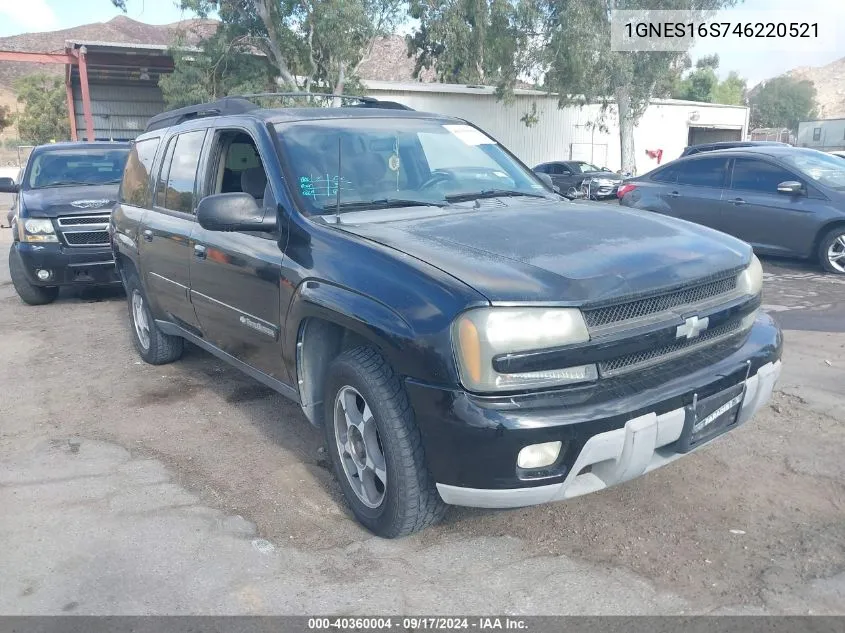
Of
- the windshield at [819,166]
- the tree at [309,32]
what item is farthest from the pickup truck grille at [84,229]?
the tree at [309,32]

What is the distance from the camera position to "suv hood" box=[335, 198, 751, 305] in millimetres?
2764

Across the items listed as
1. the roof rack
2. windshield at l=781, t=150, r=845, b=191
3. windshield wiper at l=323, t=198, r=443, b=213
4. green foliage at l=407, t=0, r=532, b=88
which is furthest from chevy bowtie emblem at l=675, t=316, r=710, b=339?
green foliage at l=407, t=0, r=532, b=88

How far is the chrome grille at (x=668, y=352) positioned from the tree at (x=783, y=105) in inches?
3198

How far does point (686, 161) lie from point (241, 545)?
29.1 ft

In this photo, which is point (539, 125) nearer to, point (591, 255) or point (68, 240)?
point (68, 240)

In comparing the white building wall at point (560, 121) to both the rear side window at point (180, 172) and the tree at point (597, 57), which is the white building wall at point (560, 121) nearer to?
the tree at point (597, 57)

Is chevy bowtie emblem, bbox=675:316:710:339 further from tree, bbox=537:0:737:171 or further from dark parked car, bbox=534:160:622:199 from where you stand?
tree, bbox=537:0:737:171

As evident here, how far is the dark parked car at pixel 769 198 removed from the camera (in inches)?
344

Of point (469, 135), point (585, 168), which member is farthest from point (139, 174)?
point (585, 168)

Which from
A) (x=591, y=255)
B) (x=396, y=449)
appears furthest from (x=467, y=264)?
(x=396, y=449)

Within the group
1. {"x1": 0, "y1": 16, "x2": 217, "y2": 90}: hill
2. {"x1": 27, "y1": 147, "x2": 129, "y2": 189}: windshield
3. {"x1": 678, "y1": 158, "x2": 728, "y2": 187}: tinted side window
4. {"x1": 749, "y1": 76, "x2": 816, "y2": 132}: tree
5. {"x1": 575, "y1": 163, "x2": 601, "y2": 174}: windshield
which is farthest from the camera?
{"x1": 0, "y1": 16, "x2": 217, "y2": 90}: hill

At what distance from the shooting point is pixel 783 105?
7856 centimetres

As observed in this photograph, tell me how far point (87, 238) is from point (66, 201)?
481 millimetres

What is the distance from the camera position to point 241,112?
4.44 metres
